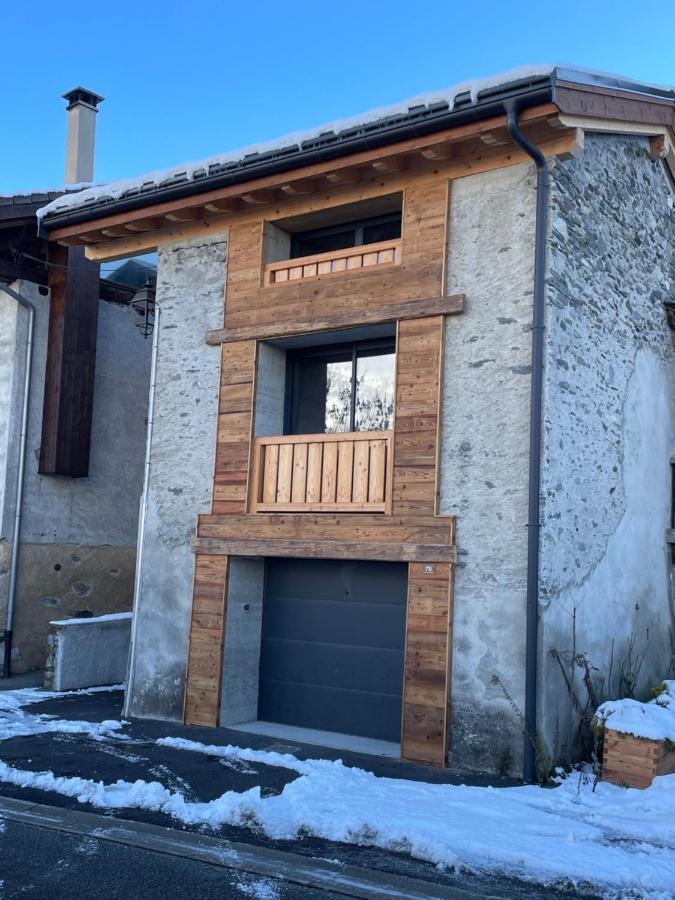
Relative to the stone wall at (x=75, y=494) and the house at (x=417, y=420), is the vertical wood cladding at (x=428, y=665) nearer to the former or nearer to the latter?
the house at (x=417, y=420)

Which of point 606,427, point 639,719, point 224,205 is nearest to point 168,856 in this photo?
point 639,719

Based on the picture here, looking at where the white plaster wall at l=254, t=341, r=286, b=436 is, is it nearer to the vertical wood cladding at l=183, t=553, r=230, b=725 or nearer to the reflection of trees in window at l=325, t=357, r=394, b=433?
the reflection of trees in window at l=325, t=357, r=394, b=433

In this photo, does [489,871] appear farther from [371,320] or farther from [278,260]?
[278,260]

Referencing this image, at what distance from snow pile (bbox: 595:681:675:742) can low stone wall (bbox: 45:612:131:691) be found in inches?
272

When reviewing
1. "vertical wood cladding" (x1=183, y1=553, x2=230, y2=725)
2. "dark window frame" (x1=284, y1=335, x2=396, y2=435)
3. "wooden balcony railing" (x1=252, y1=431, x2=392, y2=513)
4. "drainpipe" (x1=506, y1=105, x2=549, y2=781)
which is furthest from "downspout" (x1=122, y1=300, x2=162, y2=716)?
"drainpipe" (x1=506, y1=105, x2=549, y2=781)

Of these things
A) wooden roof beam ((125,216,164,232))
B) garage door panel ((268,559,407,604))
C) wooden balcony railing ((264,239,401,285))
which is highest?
wooden roof beam ((125,216,164,232))

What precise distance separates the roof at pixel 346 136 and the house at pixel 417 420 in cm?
3

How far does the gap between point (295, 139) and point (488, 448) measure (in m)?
3.72

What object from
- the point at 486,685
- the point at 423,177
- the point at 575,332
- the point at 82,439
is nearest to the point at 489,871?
the point at 486,685

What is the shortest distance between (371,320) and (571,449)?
2.39m

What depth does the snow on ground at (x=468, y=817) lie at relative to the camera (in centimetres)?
541

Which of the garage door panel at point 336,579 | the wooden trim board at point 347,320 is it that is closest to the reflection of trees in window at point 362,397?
the wooden trim board at point 347,320

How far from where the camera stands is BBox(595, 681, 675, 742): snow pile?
733 centimetres

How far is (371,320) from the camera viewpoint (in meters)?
9.08
